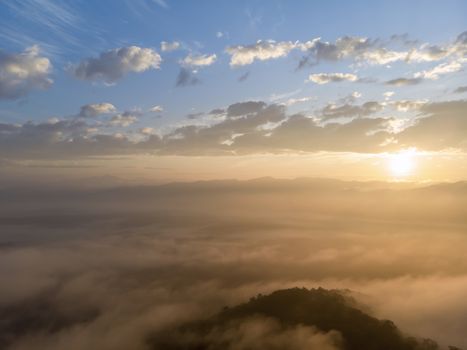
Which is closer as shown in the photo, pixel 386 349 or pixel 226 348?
pixel 386 349

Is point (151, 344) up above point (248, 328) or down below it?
below

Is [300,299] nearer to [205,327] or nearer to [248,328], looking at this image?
[248,328]

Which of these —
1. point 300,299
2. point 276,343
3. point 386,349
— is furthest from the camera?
point 300,299

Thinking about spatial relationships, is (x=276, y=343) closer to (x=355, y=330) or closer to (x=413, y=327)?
(x=355, y=330)

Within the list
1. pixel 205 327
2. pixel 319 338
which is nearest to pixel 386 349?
pixel 319 338

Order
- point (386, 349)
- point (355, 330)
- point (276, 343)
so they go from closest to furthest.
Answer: point (386, 349) → point (355, 330) → point (276, 343)

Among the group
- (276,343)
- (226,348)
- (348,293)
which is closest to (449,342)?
(348,293)

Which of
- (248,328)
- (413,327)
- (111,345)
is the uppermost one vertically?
(248,328)
